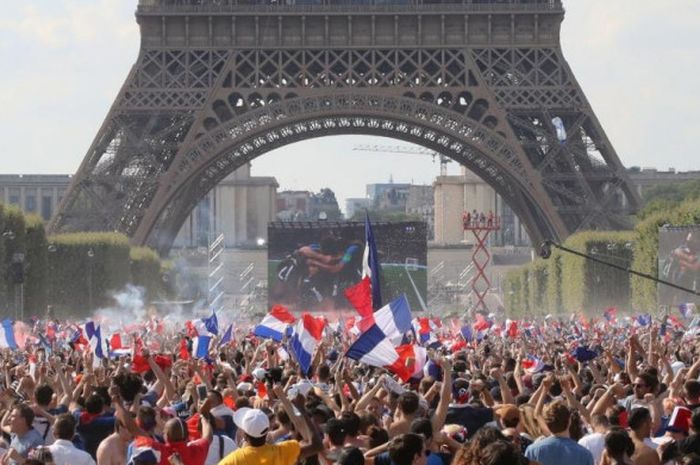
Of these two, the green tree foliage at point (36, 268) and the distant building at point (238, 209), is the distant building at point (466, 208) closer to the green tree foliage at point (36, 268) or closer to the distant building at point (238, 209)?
the distant building at point (238, 209)

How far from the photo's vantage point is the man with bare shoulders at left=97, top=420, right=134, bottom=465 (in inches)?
491

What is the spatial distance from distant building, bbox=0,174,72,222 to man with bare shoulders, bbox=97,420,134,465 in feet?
477

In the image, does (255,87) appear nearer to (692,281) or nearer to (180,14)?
(180,14)

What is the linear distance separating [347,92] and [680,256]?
19500mm

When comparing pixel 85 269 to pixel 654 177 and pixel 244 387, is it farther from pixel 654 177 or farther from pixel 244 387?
pixel 654 177

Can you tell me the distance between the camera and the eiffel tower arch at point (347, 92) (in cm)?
6350

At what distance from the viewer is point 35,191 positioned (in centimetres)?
15812

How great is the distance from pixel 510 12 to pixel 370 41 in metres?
4.73

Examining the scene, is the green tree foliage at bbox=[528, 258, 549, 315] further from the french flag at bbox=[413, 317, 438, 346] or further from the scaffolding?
the french flag at bbox=[413, 317, 438, 346]

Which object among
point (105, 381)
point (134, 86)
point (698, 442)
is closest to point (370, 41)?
point (134, 86)

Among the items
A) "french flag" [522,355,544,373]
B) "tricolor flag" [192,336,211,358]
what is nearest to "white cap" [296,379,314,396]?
"french flag" [522,355,544,373]

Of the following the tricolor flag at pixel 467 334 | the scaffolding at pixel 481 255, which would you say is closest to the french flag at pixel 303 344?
the tricolor flag at pixel 467 334

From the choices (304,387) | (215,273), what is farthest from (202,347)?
(215,273)

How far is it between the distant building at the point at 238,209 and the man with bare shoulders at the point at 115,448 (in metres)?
151
